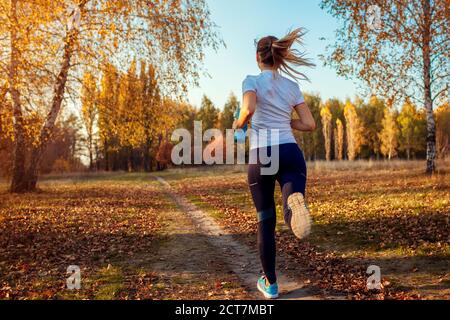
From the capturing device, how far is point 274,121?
13.2 ft

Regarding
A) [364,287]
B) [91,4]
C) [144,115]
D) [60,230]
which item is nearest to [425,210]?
[364,287]

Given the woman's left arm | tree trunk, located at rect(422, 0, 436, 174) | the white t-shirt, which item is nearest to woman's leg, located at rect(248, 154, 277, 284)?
the white t-shirt

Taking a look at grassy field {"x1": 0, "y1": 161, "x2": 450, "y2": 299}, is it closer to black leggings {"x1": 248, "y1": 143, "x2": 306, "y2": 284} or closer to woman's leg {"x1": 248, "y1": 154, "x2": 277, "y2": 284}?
woman's leg {"x1": 248, "y1": 154, "x2": 277, "y2": 284}

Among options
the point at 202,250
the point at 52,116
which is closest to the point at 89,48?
the point at 52,116

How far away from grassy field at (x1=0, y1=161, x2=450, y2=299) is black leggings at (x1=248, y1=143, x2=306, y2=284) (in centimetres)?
92

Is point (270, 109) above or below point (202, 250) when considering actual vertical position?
above

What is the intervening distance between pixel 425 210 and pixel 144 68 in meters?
15.5

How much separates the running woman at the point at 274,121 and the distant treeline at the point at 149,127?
11724mm

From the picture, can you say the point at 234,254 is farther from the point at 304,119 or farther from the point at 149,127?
the point at 149,127

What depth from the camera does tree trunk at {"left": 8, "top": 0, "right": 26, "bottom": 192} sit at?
38.8 feet

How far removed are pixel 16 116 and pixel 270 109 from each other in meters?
15.9

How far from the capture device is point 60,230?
32.7 feet

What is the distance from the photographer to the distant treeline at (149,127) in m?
19.5

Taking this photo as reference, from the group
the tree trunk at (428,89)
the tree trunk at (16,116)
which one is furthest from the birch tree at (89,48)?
the tree trunk at (428,89)
